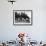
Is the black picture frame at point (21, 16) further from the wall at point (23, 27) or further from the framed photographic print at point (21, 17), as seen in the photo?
the wall at point (23, 27)

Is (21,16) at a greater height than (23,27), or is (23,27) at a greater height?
(21,16)

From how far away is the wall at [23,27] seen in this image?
4.81 metres

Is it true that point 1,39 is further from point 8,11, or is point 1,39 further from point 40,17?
point 40,17

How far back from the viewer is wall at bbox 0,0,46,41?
15.8ft

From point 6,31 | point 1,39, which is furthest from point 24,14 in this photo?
point 1,39

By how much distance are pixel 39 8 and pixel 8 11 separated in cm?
112

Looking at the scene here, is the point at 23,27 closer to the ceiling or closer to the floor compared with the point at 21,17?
closer to the floor

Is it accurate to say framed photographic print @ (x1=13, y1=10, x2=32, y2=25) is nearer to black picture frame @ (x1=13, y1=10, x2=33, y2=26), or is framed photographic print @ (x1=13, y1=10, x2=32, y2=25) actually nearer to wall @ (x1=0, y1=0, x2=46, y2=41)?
black picture frame @ (x1=13, y1=10, x2=33, y2=26)

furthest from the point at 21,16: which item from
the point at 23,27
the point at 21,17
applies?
the point at 23,27

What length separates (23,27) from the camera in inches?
191

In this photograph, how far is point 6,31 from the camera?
486cm

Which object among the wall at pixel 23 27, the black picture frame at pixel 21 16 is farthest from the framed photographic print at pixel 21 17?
the wall at pixel 23 27

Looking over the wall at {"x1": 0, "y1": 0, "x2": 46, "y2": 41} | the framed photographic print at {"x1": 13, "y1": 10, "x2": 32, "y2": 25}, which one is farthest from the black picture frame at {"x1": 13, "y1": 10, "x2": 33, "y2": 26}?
the wall at {"x1": 0, "y1": 0, "x2": 46, "y2": 41}

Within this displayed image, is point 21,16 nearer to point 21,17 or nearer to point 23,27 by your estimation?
point 21,17
